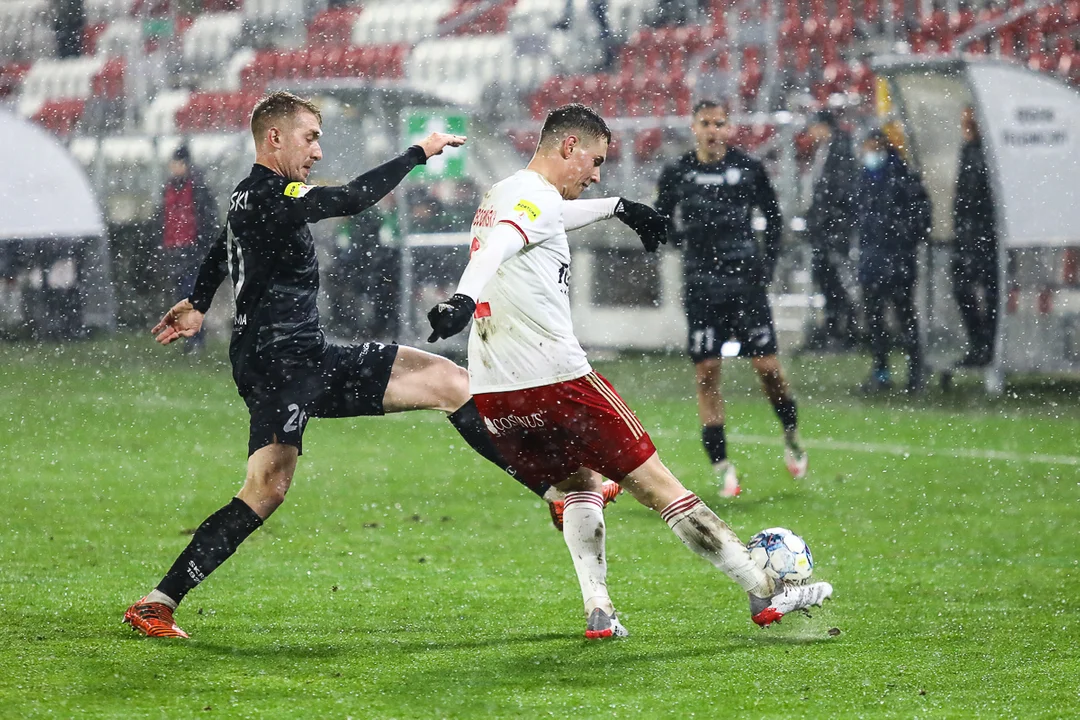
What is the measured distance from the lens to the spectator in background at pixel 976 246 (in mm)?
11844

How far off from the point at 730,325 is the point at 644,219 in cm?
304

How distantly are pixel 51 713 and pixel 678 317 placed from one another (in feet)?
36.1

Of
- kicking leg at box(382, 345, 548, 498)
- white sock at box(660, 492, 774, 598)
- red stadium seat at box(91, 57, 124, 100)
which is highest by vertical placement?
red stadium seat at box(91, 57, 124, 100)

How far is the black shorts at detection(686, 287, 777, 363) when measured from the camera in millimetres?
7484

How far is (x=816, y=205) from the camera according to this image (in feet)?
42.8

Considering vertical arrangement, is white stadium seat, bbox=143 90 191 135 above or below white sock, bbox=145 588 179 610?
above

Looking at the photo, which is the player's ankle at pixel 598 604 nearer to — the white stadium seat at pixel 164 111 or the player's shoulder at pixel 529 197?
the player's shoulder at pixel 529 197

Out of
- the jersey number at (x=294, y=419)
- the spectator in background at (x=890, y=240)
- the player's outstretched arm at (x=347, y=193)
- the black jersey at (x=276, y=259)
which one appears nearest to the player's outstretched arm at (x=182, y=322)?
the black jersey at (x=276, y=259)

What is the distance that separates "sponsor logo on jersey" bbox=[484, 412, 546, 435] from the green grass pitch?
0.63 m

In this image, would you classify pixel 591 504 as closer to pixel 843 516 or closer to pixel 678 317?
pixel 843 516

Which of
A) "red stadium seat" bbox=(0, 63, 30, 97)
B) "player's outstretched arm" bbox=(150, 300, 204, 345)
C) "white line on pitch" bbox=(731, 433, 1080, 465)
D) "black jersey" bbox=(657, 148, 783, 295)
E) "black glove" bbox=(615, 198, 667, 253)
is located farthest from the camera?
"red stadium seat" bbox=(0, 63, 30, 97)

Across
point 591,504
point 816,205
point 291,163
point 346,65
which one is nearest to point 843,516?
point 591,504

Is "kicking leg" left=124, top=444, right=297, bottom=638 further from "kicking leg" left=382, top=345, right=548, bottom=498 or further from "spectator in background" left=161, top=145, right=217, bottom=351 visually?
"spectator in background" left=161, top=145, right=217, bottom=351

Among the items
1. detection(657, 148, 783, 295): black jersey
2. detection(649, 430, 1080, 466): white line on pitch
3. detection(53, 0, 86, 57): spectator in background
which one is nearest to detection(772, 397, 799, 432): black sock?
detection(657, 148, 783, 295): black jersey
